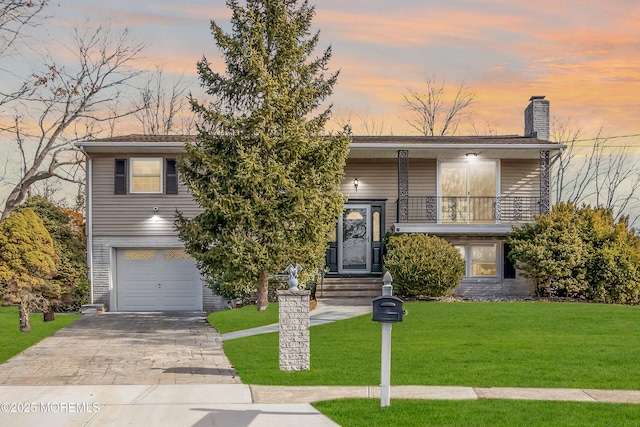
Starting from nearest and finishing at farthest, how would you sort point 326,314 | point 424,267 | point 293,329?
point 293,329
point 326,314
point 424,267

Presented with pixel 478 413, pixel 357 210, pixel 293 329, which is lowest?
pixel 478 413

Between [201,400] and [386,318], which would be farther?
[201,400]

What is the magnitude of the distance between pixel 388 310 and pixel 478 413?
1552 mm

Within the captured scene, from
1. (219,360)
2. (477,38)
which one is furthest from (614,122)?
(219,360)

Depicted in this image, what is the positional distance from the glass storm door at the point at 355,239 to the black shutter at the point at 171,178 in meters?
5.77

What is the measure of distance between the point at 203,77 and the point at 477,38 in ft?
34.0

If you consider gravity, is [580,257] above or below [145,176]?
below

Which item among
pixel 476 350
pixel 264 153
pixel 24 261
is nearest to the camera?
pixel 476 350

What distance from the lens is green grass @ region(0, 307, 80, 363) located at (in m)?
14.4

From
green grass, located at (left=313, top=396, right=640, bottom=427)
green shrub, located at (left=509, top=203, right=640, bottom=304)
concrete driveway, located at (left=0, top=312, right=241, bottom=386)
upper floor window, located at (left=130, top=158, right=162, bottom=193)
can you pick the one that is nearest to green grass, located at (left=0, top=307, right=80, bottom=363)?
concrete driveway, located at (left=0, top=312, right=241, bottom=386)

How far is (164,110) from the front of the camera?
4016cm

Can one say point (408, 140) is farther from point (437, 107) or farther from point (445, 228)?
point (437, 107)

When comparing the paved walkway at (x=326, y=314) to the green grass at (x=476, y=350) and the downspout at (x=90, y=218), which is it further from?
the downspout at (x=90, y=218)

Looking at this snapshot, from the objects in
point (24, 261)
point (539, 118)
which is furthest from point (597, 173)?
point (24, 261)
